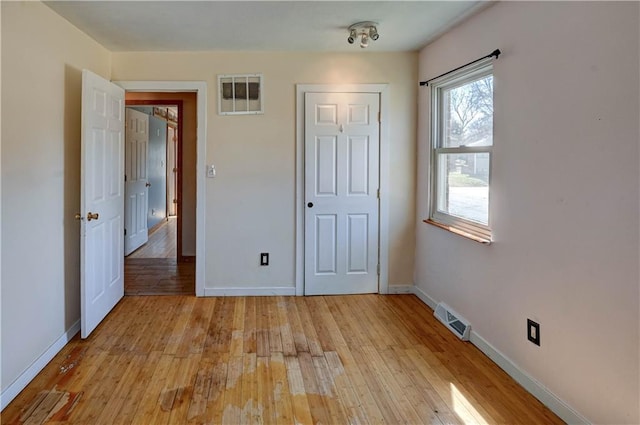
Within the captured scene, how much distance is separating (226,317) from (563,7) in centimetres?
298

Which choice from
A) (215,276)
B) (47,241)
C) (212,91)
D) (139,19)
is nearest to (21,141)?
(47,241)

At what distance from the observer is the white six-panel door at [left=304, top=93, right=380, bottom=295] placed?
384 centimetres

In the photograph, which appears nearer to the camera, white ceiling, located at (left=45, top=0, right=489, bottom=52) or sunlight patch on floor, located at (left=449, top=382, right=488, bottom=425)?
sunlight patch on floor, located at (left=449, top=382, right=488, bottom=425)

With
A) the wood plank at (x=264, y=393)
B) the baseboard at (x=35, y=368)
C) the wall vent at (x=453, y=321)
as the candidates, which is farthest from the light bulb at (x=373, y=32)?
the baseboard at (x=35, y=368)

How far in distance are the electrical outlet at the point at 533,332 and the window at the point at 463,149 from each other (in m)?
0.58

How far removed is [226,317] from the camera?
338 cm

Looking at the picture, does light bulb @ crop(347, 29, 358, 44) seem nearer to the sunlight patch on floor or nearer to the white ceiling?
the white ceiling

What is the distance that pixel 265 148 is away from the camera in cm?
383

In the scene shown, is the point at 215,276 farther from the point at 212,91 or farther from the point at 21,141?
the point at 21,141

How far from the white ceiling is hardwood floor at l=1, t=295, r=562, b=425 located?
2197mm

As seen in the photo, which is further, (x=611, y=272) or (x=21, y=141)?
(x=21, y=141)

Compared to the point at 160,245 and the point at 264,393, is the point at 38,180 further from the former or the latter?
the point at 160,245

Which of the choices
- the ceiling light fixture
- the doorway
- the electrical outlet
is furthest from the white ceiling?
the electrical outlet

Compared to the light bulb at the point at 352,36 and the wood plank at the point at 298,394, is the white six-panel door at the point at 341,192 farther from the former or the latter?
the wood plank at the point at 298,394
